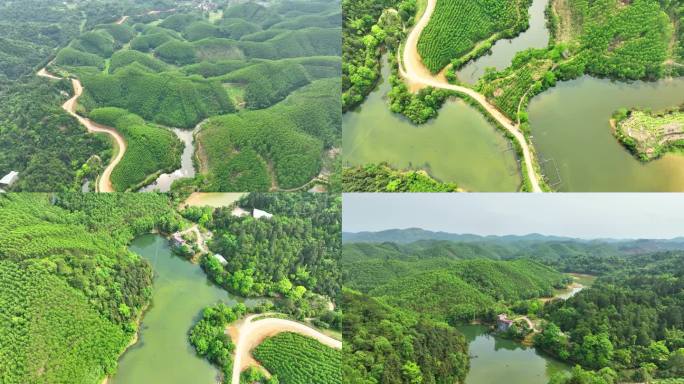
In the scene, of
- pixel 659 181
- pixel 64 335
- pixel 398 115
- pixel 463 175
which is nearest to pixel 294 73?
pixel 398 115

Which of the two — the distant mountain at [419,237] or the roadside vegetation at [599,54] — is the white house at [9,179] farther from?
the roadside vegetation at [599,54]

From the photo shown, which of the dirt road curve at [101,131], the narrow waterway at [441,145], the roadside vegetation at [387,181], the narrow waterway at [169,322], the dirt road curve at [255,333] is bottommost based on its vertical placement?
the narrow waterway at [169,322]

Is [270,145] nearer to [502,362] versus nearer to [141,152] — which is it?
[141,152]

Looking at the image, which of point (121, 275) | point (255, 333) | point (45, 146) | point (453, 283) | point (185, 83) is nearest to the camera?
point (453, 283)

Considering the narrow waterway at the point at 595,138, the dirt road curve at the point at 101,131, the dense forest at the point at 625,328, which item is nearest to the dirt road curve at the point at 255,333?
the dense forest at the point at 625,328

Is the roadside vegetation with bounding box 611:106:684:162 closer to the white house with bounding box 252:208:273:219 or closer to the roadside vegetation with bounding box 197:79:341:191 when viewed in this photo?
the roadside vegetation with bounding box 197:79:341:191

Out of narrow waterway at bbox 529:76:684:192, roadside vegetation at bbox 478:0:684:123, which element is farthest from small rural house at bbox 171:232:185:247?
narrow waterway at bbox 529:76:684:192

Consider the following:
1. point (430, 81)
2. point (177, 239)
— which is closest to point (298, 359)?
point (177, 239)
